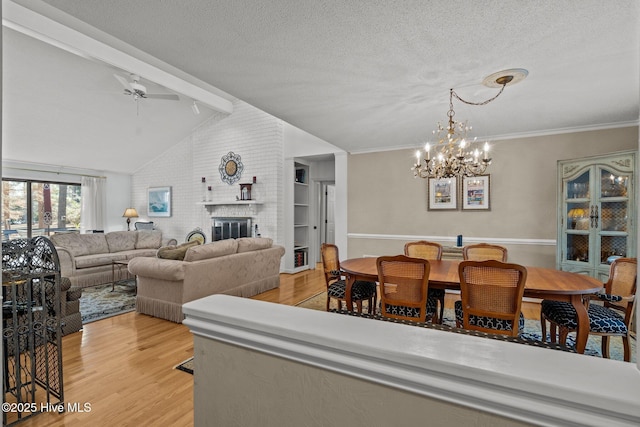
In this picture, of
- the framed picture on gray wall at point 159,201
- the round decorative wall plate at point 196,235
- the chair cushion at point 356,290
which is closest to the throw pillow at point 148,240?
the round decorative wall plate at point 196,235

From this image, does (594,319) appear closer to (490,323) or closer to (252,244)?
(490,323)

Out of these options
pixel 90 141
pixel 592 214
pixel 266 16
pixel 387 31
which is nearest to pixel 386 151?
pixel 592 214

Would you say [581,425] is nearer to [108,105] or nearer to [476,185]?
[476,185]

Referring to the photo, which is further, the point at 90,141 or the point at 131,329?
the point at 90,141

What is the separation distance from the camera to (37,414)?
1.85 meters

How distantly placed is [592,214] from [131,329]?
16.9ft

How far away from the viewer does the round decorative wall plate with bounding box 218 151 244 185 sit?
6465 millimetres

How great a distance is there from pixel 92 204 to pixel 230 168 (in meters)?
3.62

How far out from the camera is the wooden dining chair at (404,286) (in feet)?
7.27

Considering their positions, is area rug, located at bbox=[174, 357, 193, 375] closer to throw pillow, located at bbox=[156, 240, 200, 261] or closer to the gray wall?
throw pillow, located at bbox=[156, 240, 200, 261]

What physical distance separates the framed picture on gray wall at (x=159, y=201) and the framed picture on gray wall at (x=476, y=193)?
6.56m

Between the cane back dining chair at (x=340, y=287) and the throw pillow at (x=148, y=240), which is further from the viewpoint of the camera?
the throw pillow at (x=148, y=240)

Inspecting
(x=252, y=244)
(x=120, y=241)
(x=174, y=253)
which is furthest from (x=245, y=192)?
(x=174, y=253)

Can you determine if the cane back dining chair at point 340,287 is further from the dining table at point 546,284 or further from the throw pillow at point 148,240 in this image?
the throw pillow at point 148,240
